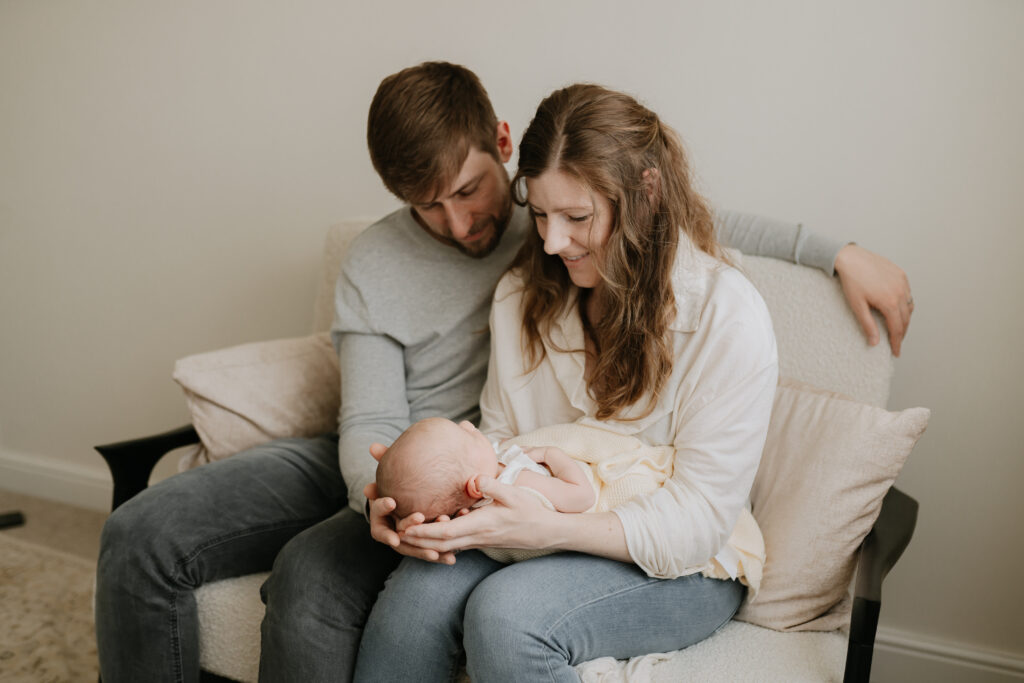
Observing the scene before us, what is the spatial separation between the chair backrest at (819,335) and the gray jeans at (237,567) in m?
0.86

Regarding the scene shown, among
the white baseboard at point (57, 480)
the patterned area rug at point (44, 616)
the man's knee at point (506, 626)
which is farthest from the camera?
the white baseboard at point (57, 480)

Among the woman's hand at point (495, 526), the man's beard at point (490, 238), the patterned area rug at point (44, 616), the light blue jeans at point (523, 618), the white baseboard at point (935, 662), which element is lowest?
the patterned area rug at point (44, 616)

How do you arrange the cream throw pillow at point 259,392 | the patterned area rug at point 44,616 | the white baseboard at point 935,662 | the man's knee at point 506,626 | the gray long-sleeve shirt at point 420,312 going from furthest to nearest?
the patterned area rug at point 44,616, the white baseboard at point 935,662, the cream throw pillow at point 259,392, the gray long-sleeve shirt at point 420,312, the man's knee at point 506,626

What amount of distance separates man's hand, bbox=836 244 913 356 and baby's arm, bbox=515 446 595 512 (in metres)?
0.63

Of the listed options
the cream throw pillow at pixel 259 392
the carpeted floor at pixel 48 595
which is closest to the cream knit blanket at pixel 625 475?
the cream throw pillow at pixel 259 392

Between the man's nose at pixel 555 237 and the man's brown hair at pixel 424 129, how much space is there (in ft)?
0.78

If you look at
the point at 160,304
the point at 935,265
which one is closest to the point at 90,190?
the point at 160,304

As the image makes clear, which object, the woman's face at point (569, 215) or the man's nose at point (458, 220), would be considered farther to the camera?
the man's nose at point (458, 220)

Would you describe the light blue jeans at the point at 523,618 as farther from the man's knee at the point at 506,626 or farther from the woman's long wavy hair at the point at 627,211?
the woman's long wavy hair at the point at 627,211

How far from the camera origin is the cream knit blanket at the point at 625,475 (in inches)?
49.9

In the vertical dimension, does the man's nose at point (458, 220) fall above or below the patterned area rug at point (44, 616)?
above

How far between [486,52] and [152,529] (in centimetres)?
134

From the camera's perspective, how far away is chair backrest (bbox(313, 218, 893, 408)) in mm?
1521

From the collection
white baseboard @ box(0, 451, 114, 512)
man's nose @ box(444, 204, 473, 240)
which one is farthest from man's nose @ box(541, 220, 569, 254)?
white baseboard @ box(0, 451, 114, 512)
